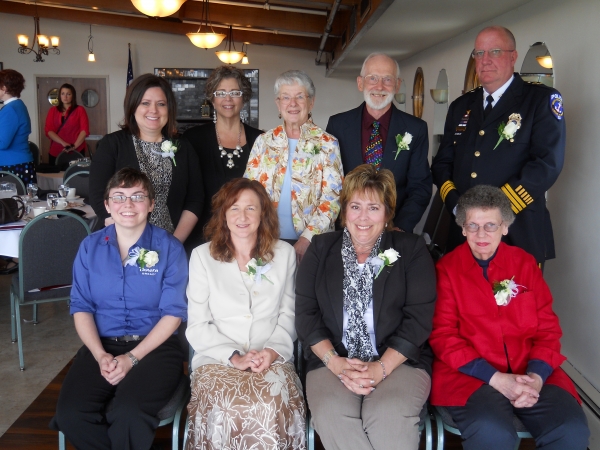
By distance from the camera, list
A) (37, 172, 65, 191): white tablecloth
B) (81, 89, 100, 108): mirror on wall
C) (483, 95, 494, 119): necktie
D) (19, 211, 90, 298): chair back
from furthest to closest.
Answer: (81, 89, 100, 108): mirror on wall
(37, 172, 65, 191): white tablecloth
(19, 211, 90, 298): chair back
(483, 95, 494, 119): necktie

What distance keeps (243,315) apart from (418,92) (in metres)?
7.76

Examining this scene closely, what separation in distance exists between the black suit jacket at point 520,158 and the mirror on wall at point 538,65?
152 centimetres

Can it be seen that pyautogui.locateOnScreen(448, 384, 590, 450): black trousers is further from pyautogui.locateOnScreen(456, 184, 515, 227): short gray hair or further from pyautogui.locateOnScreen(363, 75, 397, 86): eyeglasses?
pyautogui.locateOnScreen(363, 75, 397, 86): eyeglasses

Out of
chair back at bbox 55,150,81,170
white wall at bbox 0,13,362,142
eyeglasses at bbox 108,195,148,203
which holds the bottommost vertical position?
chair back at bbox 55,150,81,170

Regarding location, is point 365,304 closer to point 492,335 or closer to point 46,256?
point 492,335

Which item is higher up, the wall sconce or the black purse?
the wall sconce

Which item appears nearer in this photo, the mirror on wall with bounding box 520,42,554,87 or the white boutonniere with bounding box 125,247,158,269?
the white boutonniere with bounding box 125,247,158,269

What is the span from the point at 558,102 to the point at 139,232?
7.09 feet

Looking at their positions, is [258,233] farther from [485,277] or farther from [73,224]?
[73,224]

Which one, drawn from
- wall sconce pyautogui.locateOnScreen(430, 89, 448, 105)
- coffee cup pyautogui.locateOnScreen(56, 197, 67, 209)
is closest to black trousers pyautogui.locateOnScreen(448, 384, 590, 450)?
coffee cup pyautogui.locateOnScreen(56, 197, 67, 209)

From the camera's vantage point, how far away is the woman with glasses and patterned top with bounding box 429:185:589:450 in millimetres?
2232

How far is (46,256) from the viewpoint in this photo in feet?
12.0

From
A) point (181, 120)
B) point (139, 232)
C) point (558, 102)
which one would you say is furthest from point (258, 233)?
point (181, 120)

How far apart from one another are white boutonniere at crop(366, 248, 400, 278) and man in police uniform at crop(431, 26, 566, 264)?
72 cm
